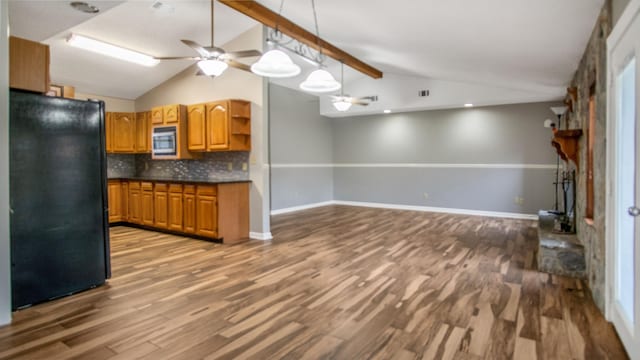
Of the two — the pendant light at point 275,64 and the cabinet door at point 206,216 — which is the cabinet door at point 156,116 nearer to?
the cabinet door at point 206,216

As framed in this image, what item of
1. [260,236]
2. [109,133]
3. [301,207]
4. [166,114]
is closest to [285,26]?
[166,114]

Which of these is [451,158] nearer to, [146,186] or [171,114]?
[171,114]

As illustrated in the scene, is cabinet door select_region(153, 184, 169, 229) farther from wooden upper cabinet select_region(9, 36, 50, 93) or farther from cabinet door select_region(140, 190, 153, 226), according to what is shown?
wooden upper cabinet select_region(9, 36, 50, 93)

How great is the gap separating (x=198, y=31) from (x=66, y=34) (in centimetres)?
174

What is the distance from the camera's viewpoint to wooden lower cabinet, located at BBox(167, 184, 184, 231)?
5.71m

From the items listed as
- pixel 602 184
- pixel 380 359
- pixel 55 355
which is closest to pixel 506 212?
pixel 602 184

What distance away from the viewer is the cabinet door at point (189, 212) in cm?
550

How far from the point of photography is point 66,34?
4.83m

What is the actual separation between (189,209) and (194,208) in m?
0.13

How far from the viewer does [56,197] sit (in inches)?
122

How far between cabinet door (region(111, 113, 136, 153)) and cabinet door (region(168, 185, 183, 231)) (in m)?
1.87

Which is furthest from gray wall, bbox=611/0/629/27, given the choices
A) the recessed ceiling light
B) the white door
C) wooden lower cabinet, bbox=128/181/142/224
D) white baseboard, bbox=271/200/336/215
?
wooden lower cabinet, bbox=128/181/142/224

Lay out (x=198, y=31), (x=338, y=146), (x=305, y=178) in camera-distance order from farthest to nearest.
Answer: (x=338, y=146) < (x=305, y=178) < (x=198, y=31)

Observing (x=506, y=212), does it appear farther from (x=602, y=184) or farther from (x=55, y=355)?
(x=55, y=355)
